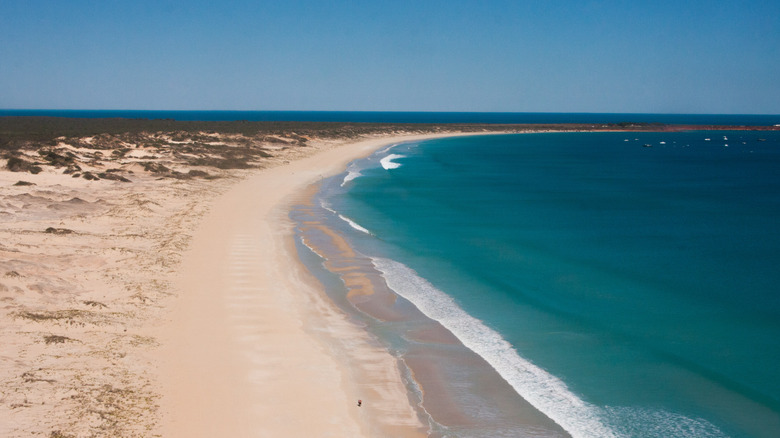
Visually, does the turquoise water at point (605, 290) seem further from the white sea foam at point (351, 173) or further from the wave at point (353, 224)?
the white sea foam at point (351, 173)

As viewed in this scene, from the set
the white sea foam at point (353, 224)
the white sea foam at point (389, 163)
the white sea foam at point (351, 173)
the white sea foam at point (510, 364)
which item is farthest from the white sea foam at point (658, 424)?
the white sea foam at point (389, 163)

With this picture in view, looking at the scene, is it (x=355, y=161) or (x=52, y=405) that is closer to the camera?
(x=52, y=405)

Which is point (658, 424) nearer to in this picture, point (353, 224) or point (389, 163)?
point (353, 224)

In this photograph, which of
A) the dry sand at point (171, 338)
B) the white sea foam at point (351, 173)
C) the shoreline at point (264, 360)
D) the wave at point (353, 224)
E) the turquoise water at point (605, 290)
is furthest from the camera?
the white sea foam at point (351, 173)

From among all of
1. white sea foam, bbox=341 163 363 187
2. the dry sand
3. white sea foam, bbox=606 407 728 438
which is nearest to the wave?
the dry sand

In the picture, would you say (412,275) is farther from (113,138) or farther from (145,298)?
(113,138)

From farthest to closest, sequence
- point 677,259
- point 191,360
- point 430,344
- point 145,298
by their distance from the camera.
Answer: point 677,259
point 145,298
point 430,344
point 191,360

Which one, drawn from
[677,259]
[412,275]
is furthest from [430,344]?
[677,259]
